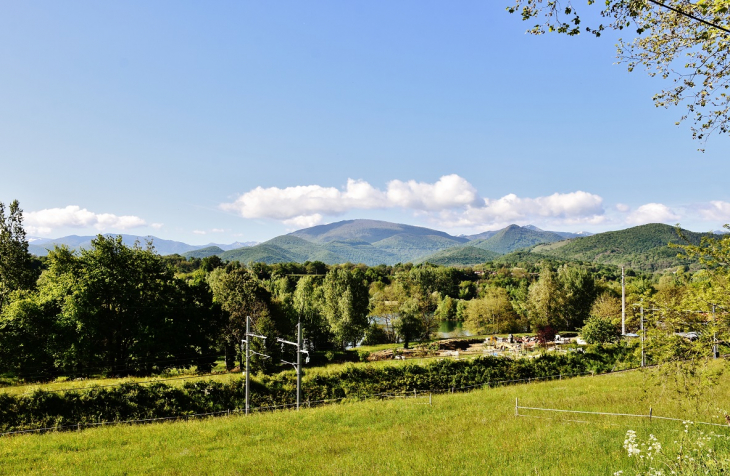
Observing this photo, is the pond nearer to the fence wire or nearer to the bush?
the bush

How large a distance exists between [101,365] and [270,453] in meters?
27.9

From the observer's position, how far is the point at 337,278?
6575cm

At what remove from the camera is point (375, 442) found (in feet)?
49.2

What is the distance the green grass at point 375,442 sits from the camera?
11.3 meters

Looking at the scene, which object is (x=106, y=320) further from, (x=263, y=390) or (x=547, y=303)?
(x=547, y=303)

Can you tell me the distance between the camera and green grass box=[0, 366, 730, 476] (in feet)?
37.1

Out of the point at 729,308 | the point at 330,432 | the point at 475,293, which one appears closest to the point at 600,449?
the point at 729,308

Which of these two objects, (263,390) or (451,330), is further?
(451,330)

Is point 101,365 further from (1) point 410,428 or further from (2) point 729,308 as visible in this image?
(2) point 729,308

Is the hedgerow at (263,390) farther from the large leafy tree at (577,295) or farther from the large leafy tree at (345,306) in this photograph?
the large leafy tree at (577,295)

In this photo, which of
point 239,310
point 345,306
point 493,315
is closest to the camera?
point 239,310

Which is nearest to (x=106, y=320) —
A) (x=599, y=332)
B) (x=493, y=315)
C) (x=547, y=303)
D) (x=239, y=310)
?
(x=239, y=310)

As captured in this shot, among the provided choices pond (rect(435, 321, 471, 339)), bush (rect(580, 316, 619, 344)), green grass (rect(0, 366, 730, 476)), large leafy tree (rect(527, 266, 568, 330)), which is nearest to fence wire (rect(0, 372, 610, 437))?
Answer: green grass (rect(0, 366, 730, 476))

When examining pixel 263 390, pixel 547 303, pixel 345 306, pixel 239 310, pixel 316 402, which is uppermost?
pixel 239 310
